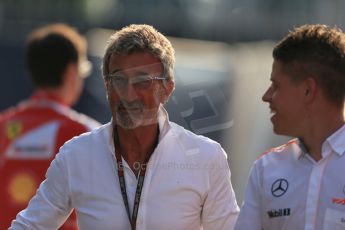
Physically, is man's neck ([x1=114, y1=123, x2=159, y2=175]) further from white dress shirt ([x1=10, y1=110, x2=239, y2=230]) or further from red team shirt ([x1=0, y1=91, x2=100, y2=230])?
red team shirt ([x1=0, y1=91, x2=100, y2=230])

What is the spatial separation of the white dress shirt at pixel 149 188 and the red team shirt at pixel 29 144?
1.58 meters

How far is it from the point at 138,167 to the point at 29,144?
198cm

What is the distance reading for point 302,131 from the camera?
429 cm

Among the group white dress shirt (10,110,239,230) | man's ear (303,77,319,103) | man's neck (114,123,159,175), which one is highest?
man's ear (303,77,319,103)

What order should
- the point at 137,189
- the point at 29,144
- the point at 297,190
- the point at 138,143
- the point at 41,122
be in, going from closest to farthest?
1. the point at 297,190
2. the point at 137,189
3. the point at 138,143
4. the point at 29,144
5. the point at 41,122

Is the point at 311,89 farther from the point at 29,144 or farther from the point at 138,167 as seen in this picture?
the point at 29,144

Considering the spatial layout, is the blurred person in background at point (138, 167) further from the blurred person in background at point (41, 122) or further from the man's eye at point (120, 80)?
the blurred person in background at point (41, 122)

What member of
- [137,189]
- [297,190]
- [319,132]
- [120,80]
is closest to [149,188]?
[137,189]

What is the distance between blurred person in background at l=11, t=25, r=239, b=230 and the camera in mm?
4387

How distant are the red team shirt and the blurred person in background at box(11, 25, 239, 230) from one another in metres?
1.60

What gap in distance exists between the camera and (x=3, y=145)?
21.2 feet

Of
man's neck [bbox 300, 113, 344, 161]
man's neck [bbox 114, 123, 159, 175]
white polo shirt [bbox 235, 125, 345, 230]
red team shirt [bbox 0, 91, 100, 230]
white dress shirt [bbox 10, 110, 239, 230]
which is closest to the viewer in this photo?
white polo shirt [bbox 235, 125, 345, 230]

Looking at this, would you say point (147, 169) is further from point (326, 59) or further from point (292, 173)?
point (326, 59)

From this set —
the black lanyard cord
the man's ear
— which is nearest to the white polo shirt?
the man's ear
